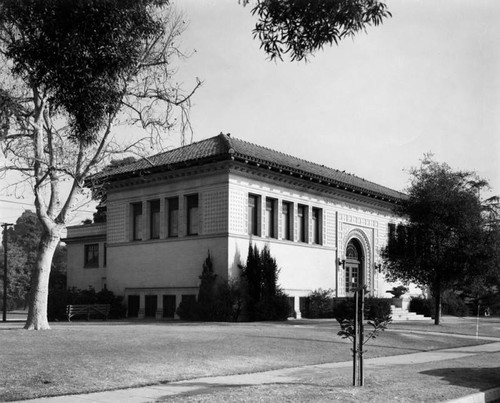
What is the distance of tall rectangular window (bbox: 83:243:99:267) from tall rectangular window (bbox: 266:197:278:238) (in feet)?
43.5

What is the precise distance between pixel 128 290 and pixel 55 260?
52.9 metres

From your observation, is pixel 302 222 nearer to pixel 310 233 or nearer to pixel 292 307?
pixel 310 233

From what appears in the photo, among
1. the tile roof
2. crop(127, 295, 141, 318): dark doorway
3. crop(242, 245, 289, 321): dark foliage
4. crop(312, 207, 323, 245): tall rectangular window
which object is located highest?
the tile roof

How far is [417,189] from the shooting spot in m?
31.3

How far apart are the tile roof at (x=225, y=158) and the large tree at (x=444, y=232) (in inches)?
203

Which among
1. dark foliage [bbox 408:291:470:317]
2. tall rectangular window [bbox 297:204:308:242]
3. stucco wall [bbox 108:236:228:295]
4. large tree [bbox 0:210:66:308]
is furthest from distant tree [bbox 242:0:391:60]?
large tree [bbox 0:210:66:308]

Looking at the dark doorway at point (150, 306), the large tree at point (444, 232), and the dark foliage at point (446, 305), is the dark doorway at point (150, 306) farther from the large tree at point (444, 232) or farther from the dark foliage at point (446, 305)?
the dark foliage at point (446, 305)

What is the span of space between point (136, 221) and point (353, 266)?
14.8 m

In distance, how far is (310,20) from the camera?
825cm

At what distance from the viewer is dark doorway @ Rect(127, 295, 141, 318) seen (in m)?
38.1

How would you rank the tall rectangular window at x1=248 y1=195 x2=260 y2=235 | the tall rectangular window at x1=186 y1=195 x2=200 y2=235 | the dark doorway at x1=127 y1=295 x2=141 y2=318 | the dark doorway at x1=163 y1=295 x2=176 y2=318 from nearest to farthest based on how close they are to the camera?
1. the tall rectangular window at x1=248 y1=195 x2=260 y2=235
2. the tall rectangular window at x1=186 y1=195 x2=200 y2=235
3. the dark doorway at x1=163 y1=295 x2=176 y2=318
4. the dark doorway at x1=127 y1=295 x2=141 y2=318

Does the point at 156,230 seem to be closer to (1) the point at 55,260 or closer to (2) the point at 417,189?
(2) the point at 417,189

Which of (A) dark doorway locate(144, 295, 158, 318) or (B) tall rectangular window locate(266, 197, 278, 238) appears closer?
(B) tall rectangular window locate(266, 197, 278, 238)

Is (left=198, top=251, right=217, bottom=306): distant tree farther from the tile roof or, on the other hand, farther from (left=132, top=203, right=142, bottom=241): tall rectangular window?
(left=132, top=203, right=142, bottom=241): tall rectangular window
